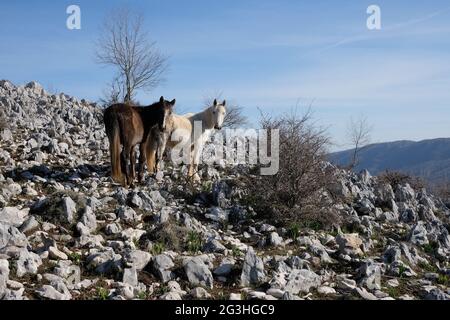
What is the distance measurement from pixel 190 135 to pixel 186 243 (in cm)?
636

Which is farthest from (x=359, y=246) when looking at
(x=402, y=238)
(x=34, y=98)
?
(x=34, y=98)

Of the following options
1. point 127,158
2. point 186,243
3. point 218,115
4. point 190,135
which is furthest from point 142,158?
point 186,243

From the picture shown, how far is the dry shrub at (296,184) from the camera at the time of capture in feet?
30.4

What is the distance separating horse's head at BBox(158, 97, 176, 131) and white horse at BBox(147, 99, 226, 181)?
0.31m

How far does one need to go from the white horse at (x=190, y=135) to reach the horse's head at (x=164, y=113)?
306 millimetres

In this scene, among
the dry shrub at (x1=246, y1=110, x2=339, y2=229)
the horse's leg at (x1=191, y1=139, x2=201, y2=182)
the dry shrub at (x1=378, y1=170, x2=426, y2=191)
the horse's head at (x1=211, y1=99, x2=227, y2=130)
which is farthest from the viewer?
the dry shrub at (x1=378, y1=170, x2=426, y2=191)

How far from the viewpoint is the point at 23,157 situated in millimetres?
11719

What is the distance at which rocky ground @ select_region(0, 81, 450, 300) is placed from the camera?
5.60 m

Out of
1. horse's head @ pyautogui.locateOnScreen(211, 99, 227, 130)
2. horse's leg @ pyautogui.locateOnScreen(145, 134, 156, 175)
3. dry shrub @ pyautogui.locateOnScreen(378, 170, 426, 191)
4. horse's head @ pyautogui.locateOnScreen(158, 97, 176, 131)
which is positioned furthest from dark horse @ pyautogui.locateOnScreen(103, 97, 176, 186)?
dry shrub @ pyautogui.locateOnScreen(378, 170, 426, 191)

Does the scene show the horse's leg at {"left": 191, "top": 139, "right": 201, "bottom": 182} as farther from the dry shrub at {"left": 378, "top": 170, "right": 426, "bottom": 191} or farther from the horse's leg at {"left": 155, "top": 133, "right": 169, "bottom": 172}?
the dry shrub at {"left": 378, "top": 170, "right": 426, "bottom": 191}

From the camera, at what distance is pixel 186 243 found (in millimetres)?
7090

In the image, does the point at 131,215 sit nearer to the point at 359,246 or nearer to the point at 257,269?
the point at 257,269

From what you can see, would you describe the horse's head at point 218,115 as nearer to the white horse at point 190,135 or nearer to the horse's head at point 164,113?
the white horse at point 190,135

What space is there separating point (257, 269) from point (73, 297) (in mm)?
2303
